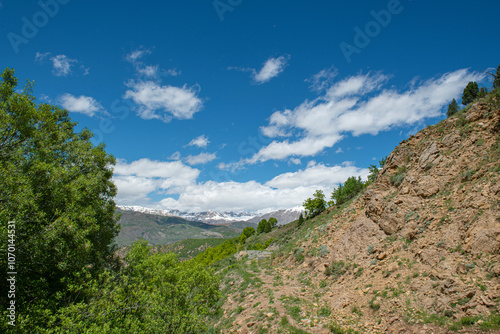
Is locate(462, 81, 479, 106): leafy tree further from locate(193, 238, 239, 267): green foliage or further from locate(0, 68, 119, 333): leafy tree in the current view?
locate(193, 238, 239, 267): green foliage

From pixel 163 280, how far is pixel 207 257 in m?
82.5

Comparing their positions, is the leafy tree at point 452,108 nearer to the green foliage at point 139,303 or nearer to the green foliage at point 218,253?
the green foliage at point 139,303

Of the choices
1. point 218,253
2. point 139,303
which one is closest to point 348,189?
point 218,253

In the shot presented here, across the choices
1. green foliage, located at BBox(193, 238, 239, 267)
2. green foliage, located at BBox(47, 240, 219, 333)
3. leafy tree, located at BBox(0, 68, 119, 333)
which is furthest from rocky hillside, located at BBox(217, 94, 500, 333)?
green foliage, located at BBox(193, 238, 239, 267)

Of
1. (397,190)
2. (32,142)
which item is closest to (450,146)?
(397,190)

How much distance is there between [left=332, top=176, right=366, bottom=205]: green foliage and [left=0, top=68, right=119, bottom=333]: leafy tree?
55965 mm

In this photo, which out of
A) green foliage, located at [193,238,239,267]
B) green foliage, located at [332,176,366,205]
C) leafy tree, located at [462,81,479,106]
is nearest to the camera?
leafy tree, located at [462,81,479,106]

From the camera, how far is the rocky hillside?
12.3 meters

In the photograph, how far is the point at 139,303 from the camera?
10.4 meters

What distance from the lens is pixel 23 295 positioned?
29.6 ft

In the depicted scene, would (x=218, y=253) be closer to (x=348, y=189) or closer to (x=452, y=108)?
(x=348, y=189)

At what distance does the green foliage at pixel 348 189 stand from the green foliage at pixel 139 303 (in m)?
50.9

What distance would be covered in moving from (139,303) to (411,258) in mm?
18815

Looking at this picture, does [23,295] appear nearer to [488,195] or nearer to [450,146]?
[488,195]
